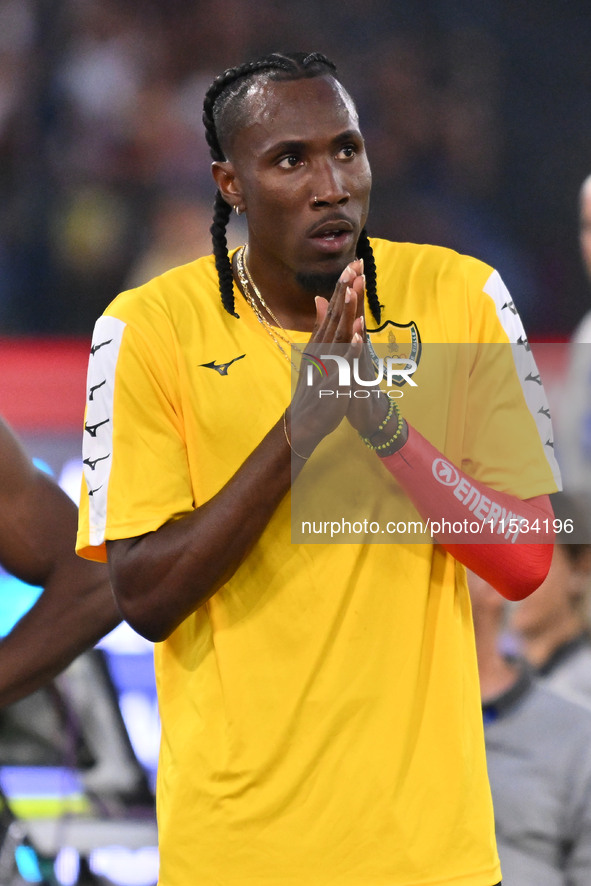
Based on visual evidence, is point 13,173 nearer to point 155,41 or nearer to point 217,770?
point 155,41

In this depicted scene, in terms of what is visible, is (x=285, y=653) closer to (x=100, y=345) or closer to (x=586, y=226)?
(x=100, y=345)

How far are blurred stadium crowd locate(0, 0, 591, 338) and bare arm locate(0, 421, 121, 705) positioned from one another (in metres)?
0.48

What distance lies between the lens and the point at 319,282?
1.46 metres

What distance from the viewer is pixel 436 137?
2723 millimetres

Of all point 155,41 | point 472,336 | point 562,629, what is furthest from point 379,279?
point 155,41

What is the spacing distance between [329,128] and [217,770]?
0.85m

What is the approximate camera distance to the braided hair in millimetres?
1501

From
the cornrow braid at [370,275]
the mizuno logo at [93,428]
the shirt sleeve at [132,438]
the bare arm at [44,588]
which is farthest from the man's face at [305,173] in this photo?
the bare arm at [44,588]

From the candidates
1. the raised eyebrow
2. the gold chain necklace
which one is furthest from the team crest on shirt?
the raised eyebrow

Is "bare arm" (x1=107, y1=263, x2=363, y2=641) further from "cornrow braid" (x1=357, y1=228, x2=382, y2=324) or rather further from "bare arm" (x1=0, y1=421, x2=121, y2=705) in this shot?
"bare arm" (x1=0, y1=421, x2=121, y2=705)

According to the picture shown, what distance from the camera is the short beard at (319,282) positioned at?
4.74 ft

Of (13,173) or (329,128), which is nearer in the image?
(329,128)

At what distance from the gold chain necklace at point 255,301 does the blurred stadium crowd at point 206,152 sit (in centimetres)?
112

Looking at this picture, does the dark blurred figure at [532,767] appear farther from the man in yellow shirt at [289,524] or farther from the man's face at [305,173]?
the man's face at [305,173]
